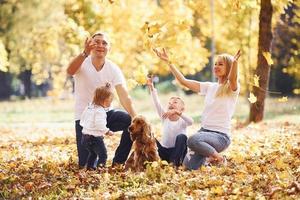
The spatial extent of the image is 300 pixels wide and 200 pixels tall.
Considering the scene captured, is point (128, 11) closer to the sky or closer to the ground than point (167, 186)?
closer to the sky

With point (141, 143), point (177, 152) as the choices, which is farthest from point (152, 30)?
point (141, 143)

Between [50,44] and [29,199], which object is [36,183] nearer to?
[29,199]

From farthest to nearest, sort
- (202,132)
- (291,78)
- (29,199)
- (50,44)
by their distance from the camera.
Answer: (291,78) < (50,44) < (202,132) < (29,199)

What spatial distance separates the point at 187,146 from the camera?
7453 millimetres

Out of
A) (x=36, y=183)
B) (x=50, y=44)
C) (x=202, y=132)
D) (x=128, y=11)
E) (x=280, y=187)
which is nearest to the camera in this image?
(x=280, y=187)

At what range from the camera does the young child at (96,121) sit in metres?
7.02

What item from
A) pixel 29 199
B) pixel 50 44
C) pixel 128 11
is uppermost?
pixel 128 11

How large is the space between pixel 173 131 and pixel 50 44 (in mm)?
17315

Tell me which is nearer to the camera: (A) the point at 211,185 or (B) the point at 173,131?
(A) the point at 211,185

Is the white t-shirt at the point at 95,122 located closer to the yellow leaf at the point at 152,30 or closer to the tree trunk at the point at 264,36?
the yellow leaf at the point at 152,30

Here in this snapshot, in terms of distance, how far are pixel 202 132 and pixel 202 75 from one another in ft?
140

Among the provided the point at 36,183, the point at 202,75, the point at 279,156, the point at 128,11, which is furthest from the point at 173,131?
the point at 202,75

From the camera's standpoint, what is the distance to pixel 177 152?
7.46 m

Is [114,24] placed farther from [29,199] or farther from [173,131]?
[29,199]
